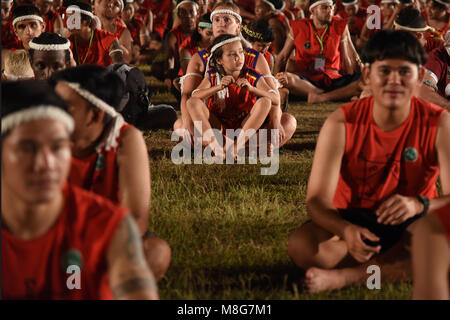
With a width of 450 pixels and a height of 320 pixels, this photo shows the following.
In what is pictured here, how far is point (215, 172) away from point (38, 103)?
145 inches

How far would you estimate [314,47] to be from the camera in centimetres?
974

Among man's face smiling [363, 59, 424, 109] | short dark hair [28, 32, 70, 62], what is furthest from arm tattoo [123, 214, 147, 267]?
short dark hair [28, 32, 70, 62]

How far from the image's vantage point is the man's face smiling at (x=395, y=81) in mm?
3338

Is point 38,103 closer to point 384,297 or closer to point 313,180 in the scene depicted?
point 313,180

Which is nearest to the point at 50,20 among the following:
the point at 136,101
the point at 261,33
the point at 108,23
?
the point at 108,23

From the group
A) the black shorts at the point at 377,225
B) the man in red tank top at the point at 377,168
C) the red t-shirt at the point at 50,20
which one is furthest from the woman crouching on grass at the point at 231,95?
the red t-shirt at the point at 50,20

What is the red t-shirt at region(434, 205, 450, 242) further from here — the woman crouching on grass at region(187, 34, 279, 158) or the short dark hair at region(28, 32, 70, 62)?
the woman crouching on grass at region(187, 34, 279, 158)

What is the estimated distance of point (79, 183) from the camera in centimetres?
316

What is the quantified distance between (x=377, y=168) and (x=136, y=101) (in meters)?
3.68

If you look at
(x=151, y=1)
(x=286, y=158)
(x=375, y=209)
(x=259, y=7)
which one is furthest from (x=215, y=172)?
(x=151, y=1)

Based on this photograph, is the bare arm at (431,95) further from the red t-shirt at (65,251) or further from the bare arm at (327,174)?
the red t-shirt at (65,251)

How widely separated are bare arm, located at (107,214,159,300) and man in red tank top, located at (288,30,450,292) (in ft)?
4.25

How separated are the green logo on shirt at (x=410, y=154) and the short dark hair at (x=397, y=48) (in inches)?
16.4

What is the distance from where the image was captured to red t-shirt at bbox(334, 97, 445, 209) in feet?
11.3
